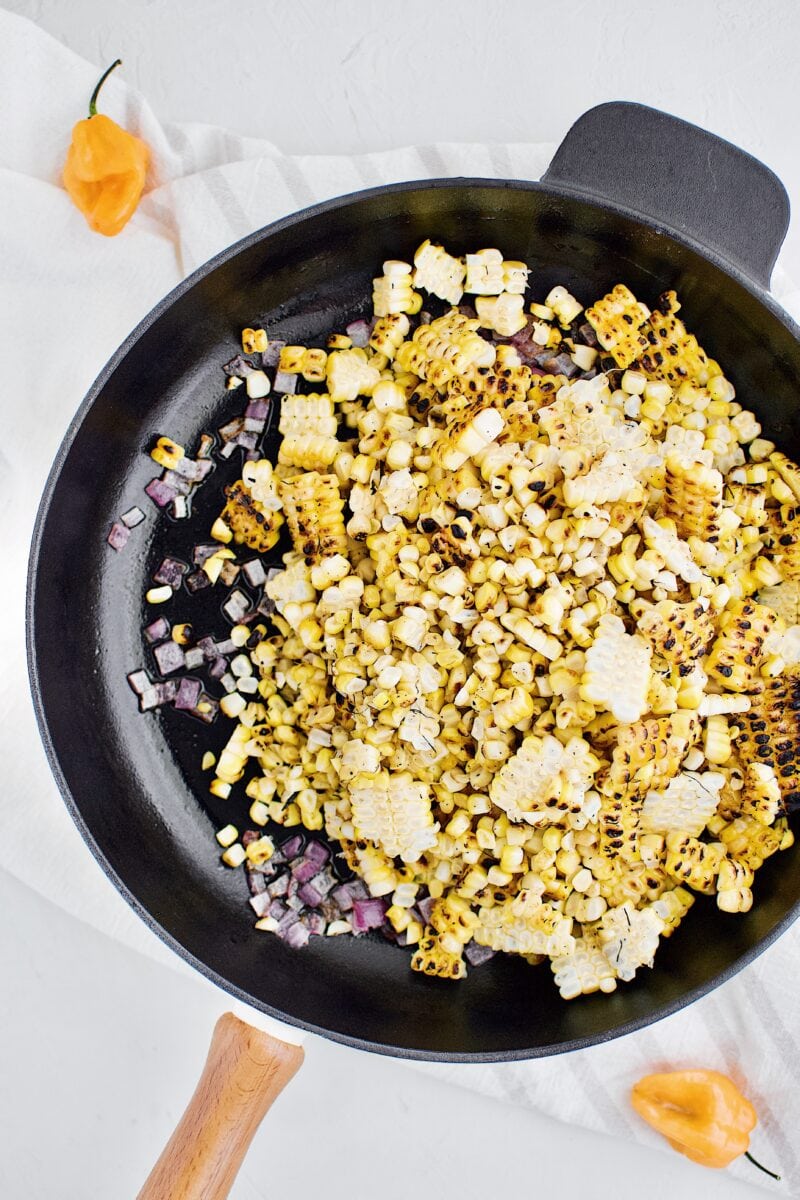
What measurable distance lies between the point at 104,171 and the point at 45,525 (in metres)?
0.63

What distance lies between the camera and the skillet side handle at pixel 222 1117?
4.52ft

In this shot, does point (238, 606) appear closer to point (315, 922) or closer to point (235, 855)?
point (235, 855)

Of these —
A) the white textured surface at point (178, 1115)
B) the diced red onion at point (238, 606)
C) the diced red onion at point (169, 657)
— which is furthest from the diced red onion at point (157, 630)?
the white textured surface at point (178, 1115)

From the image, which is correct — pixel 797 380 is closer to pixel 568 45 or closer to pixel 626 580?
pixel 626 580

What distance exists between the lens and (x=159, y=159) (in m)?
1.62

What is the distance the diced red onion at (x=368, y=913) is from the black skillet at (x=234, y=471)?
54 mm

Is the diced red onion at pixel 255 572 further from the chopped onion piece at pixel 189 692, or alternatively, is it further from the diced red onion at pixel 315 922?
the diced red onion at pixel 315 922

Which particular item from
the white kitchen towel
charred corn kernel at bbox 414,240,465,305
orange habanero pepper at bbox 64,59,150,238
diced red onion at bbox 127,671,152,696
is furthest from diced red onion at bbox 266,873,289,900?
orange habanero pepper at bbox 64,59,150,238

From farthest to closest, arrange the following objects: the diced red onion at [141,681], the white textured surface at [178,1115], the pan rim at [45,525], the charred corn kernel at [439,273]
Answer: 1. the white textured surface at [178,1115]
2. the diced red onion at [141,681]
3. the charred corn kernel at [439,273]
4. the pan rim at [45,525]

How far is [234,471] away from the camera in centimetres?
152

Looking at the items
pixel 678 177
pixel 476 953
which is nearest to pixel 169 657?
pixel 476 953

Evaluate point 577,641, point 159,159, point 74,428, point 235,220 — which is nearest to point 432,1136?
point 577,641

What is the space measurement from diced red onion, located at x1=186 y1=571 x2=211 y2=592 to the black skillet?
3cm

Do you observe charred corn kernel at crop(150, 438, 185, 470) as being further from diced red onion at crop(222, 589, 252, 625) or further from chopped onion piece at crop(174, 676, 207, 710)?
chopped onion piece at crop(174, 676, 207, 710)
